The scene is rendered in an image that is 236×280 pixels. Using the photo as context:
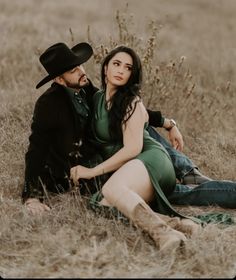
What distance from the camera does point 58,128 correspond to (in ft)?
14.1

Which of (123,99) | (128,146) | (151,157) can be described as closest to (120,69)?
(123,99)

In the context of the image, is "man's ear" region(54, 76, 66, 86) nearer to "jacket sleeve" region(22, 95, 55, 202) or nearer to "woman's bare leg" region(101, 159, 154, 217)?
"jacket sleeve" region(22, 95, 55, 202)

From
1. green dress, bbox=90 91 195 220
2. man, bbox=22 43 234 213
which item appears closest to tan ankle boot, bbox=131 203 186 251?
green dress, bbox=90 91 195 220

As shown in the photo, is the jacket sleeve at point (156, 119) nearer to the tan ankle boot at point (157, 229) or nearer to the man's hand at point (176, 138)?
the man's hand at point (176, 138)

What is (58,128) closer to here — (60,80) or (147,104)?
(60,80)

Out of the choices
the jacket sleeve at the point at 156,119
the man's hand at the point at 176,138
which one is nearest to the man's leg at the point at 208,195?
the man's hand at the point at 176,138

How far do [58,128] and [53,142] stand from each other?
0.44 ft

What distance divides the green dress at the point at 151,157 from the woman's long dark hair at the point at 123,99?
0.09m

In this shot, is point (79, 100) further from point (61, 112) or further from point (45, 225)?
point (45, 225)

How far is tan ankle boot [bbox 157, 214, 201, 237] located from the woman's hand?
0.61 meters

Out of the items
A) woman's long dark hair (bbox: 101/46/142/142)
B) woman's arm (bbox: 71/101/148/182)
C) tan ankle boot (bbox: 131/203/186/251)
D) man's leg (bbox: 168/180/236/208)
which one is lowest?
man's leg (bbox: 168/180/236/208)

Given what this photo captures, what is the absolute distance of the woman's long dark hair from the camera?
410cm

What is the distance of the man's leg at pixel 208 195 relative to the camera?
439 centimetres

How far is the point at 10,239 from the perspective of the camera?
143 inches
